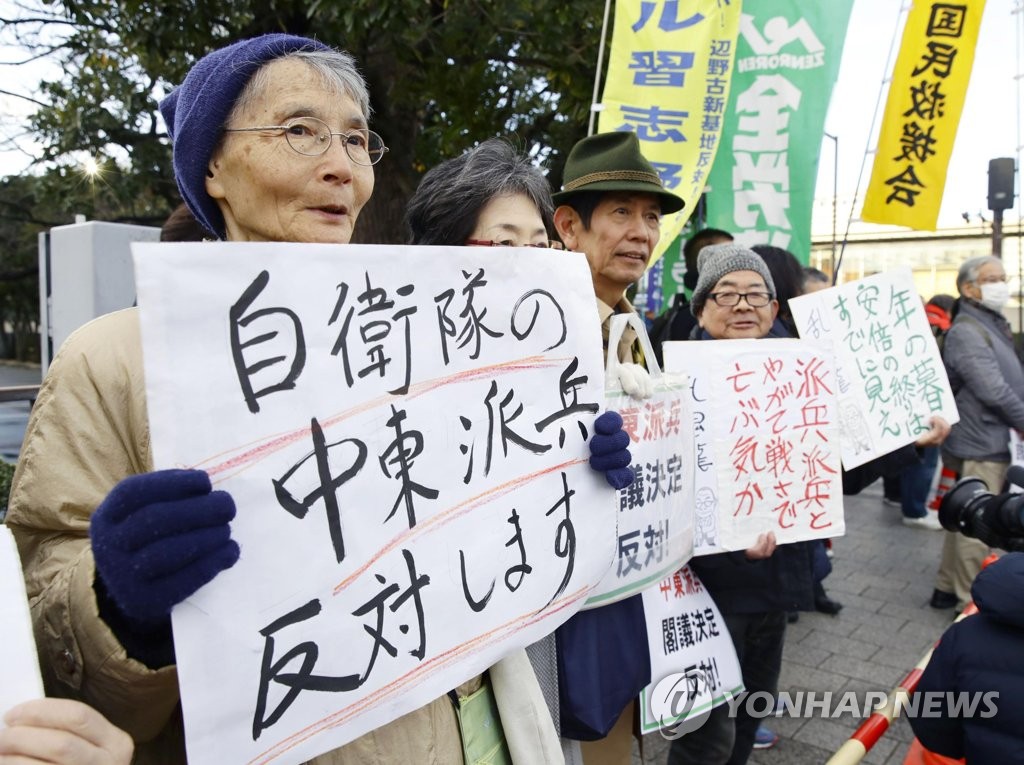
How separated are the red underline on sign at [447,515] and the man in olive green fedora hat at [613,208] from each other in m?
0.82

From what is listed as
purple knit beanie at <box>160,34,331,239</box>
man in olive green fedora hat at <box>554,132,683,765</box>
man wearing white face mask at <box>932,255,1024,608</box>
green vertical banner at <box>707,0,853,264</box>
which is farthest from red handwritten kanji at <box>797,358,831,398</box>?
man wearing white face mask at <box>932,255,1024,608</box>

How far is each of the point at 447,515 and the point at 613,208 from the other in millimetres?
1257

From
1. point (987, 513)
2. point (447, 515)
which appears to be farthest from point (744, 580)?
point (447, 515)

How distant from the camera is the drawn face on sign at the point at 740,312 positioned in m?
2.26

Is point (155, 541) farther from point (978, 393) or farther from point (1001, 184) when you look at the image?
point (1001, 184)

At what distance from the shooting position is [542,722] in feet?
4.08

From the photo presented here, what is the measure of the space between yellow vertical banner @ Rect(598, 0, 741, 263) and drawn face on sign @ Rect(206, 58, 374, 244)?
3.00m

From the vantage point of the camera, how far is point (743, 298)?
225 cm

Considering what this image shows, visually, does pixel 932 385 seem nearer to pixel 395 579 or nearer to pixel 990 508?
pixel 990 508

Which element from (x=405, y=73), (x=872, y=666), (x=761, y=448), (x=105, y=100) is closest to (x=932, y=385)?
(x=761, y=448)

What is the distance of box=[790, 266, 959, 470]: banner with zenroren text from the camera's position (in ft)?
8.42

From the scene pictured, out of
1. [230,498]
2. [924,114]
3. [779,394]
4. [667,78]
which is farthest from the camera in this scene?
[924,114]

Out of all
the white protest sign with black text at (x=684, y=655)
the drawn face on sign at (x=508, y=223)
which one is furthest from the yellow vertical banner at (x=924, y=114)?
the drawn face on sign at (x=508, y=223)

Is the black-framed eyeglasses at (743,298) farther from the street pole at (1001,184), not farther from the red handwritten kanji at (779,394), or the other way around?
the street pole at (1001,184)
